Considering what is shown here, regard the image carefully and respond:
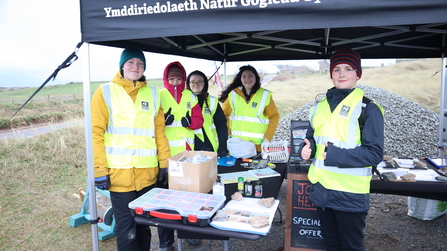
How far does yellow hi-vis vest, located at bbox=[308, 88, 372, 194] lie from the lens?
5.71 ft

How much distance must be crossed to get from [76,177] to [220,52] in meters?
3.88

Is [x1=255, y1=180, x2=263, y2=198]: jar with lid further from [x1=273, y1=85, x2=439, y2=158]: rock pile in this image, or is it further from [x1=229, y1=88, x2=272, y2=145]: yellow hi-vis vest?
[x1=273, y1=85, x2=439, y2=158]: rock pile

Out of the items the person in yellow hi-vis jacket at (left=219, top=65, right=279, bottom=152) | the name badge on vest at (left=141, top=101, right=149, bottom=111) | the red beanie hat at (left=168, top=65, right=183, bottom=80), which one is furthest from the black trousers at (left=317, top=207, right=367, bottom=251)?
the red beanie hat at (left=168, top=65, right=183, bottom=80)

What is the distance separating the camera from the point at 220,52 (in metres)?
4.63

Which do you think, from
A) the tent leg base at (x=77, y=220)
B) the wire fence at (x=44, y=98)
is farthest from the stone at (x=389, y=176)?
the wire fence at (x=44, y=98)

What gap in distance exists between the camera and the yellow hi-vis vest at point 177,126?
2.86 meters

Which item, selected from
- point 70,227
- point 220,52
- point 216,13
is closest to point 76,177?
point 70,227

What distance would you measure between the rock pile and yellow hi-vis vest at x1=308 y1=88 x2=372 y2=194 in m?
6.50

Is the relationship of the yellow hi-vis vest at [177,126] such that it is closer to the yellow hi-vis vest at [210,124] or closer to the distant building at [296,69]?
the yellow hi-vis vest at [210,124]

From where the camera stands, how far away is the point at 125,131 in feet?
6.98

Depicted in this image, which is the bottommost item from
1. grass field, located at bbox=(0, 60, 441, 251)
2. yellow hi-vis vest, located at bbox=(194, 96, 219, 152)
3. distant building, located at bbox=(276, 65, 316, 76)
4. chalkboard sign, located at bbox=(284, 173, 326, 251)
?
grass field, located at bbox=(0, 60, 441, 251)

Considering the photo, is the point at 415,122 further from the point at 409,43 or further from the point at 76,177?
the point at 76,177

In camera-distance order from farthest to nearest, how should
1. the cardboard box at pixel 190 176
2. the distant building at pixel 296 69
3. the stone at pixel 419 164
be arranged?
the distant building at pixel 296 69 → the stone at pixel 419 164 → the cardboard box at pixel 190 176

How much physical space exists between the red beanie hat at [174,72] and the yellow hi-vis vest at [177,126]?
6.0 inches
